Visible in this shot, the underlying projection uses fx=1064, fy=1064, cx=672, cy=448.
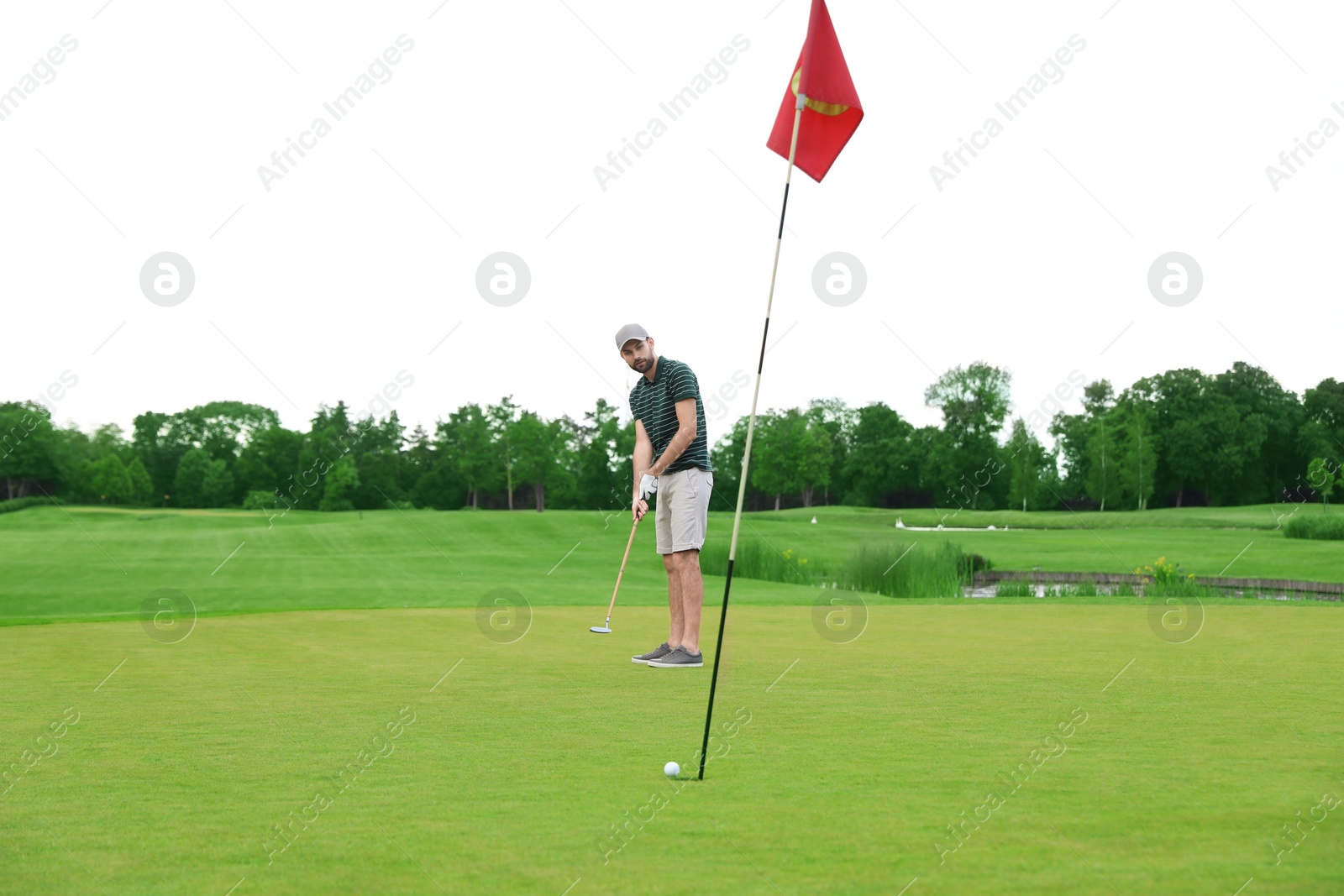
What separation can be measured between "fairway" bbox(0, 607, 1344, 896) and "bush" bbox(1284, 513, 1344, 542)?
30.9m

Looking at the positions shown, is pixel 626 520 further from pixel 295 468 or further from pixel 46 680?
pixel 46 680

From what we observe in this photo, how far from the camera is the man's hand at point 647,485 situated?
22.4 feet

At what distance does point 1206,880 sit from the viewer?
262cm

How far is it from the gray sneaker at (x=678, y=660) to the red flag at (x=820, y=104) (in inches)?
118

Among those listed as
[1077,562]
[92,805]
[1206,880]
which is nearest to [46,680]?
[92,805]

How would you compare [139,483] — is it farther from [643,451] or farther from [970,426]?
[970,426]

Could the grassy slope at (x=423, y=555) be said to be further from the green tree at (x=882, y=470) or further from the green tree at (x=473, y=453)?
the green tree at (x=882, y=470)

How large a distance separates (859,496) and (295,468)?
3013cm

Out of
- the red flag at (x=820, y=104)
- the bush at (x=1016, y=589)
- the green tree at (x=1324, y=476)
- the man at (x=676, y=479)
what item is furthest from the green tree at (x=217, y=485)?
the green tree at (x=1324, y=476)

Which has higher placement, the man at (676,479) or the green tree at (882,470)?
the green tree at (882,470)

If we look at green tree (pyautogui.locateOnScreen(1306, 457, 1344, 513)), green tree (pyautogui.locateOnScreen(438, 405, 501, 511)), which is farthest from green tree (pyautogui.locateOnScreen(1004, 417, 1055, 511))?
green tree (pyautogui.locateOnScreen(438, 405, 501, 511))

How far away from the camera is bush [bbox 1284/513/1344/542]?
33188 millimetres

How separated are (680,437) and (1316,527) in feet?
111

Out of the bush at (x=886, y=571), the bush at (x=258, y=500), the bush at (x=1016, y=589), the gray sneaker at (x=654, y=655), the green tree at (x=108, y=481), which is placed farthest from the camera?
the bush at (x=258, y=500)
